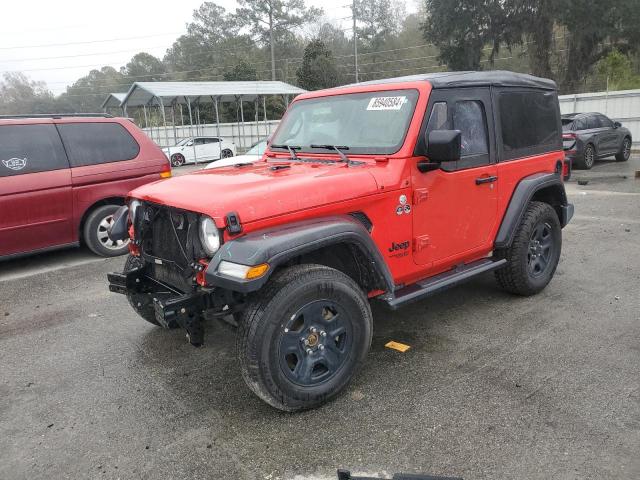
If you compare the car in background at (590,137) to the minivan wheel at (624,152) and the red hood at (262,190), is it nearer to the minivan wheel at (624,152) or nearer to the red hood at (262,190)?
the minivan wheel at (624,152)

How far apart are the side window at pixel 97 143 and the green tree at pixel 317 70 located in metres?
30.5

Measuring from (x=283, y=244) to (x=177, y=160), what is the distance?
23.2 meters

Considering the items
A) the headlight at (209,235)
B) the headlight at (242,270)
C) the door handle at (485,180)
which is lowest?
the headlight at (242,270)

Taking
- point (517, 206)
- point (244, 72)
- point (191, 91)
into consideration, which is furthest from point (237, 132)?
point (517, 206)

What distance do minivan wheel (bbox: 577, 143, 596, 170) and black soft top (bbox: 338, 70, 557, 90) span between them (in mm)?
10974

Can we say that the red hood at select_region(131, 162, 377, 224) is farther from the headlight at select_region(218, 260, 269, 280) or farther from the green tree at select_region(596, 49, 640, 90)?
the green tree at select_region(596, 49, 640, 90)

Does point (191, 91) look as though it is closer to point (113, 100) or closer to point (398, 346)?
point (113, 100)

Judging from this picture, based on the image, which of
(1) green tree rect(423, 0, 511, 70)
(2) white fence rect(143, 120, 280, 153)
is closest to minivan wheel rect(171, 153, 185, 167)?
(2) white fence rect(143, 120, 280, 153)

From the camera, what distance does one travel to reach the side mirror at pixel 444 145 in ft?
11.5

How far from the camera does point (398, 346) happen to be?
13.5 ft

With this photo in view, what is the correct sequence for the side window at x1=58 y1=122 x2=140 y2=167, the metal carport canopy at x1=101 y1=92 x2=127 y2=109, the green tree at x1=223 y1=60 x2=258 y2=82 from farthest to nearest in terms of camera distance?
the green tree at x1=223 y1=60 x2=258 y2=82 → the metal carport canopy at x1=101 y1=92 x2=127 y2=109 → the side window at x1=58 y1=122 x2=140 y2=167

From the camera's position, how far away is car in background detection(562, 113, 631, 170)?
14.5 metres

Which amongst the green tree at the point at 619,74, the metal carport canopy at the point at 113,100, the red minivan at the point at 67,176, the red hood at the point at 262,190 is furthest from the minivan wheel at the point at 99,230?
the green tree at the point at 619,74

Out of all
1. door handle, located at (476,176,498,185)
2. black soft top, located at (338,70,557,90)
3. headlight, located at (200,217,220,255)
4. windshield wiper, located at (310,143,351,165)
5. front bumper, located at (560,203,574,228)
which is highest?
black soft top, located at (338,70,557,90)
